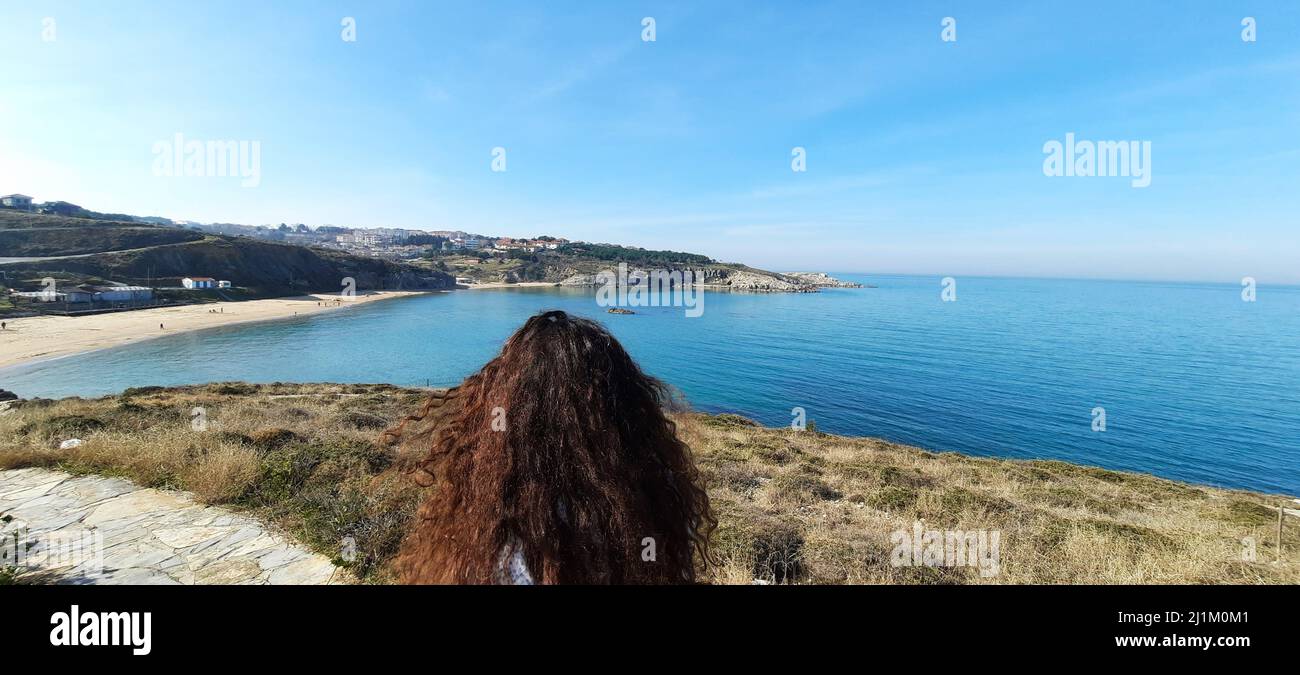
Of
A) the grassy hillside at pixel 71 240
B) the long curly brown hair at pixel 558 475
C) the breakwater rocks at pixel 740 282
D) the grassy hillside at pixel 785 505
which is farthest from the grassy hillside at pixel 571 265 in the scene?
the long curly brown hair at pixel 558 475

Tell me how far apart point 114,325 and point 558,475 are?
246ft

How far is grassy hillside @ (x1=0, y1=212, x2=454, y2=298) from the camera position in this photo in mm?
66875

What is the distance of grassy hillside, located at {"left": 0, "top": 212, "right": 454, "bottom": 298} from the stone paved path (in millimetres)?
83338

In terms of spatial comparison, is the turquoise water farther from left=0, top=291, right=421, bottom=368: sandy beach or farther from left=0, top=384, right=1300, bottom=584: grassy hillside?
left=0, top=384, right=1300, bottom=584: grassy hillside

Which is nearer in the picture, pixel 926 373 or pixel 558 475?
pixel 558 475

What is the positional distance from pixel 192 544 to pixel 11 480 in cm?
461

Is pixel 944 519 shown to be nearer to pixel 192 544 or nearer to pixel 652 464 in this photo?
pixel 652 464

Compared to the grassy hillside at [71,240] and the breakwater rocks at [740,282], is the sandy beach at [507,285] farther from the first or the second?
the grassy hillside at [71,240]

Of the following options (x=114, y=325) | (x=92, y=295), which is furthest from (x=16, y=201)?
(x=114, y=325)

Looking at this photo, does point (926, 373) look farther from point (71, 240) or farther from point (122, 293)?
point (71, 240)

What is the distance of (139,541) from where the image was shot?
5355 mm

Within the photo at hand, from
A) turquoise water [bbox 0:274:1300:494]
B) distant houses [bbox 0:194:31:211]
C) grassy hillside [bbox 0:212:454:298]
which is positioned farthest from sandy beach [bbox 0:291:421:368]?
distant houses [bbox 0:194:31:211]
